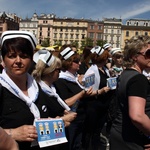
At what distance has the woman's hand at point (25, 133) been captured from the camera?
195 centimetres

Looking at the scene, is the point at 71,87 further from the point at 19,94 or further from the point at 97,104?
the point at 19,94

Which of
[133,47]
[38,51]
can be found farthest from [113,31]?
[133,47]

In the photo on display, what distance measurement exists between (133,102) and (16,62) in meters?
0.96

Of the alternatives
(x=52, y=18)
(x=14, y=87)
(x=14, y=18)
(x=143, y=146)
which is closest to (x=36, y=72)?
(x=14, y=87)

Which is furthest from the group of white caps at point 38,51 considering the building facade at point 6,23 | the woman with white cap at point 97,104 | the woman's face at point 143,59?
the building facade at point 6,23

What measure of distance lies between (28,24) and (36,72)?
112 metres

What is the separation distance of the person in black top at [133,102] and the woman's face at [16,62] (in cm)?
84

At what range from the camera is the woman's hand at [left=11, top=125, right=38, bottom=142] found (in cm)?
195

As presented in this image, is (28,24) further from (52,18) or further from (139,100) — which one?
(139,100)

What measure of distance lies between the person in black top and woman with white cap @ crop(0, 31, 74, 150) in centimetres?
67

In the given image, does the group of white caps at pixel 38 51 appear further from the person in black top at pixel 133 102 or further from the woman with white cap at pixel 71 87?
the person in black top at pixel 133 102

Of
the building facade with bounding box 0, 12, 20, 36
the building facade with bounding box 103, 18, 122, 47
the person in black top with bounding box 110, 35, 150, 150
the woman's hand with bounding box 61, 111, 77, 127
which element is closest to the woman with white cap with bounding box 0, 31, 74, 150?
the woman's hand with bounding box 61, 111, 77, 127

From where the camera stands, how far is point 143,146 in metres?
2.44

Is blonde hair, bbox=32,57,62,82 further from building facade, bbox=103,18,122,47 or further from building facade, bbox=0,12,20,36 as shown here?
building facade, bbox=0,12,20,36
